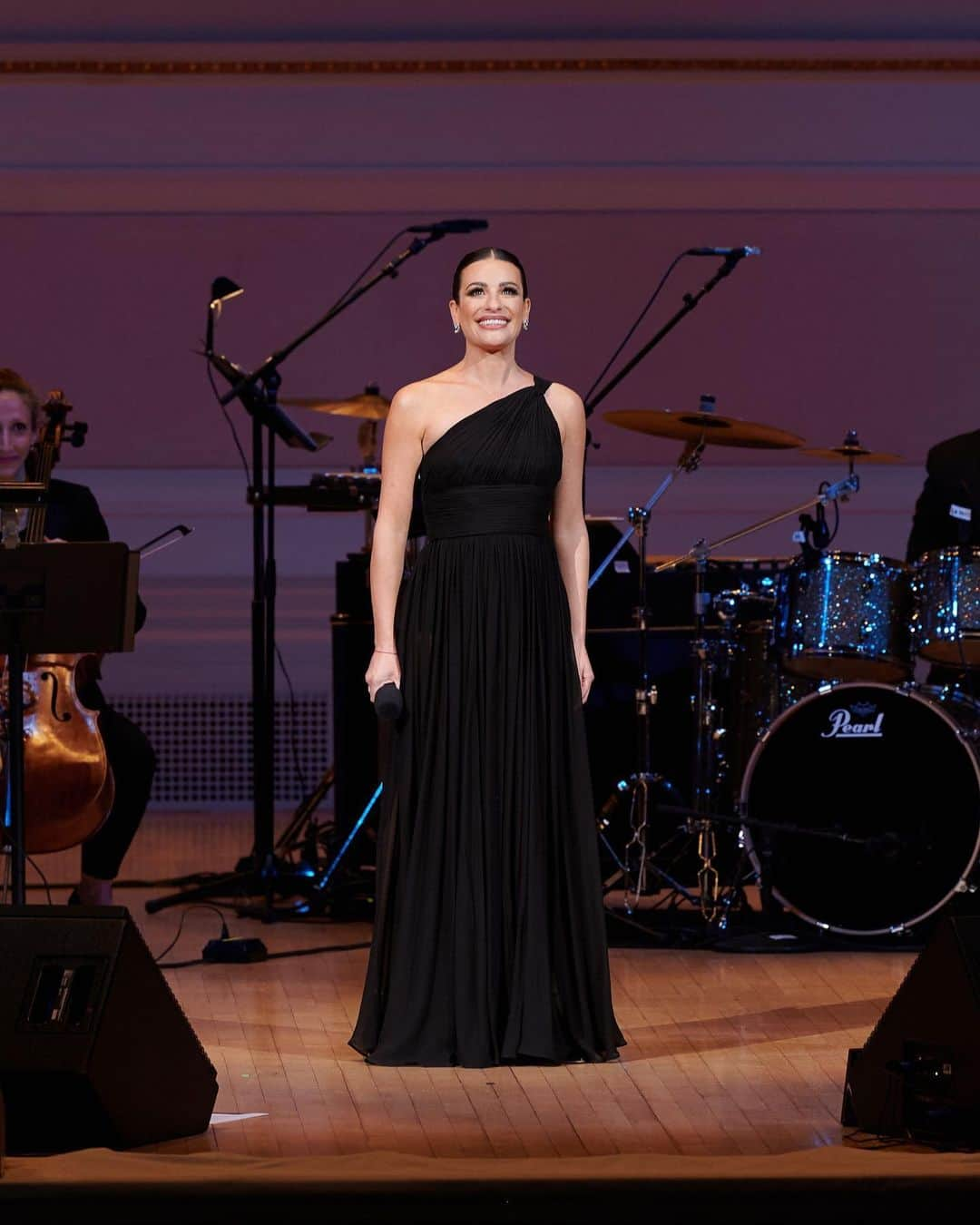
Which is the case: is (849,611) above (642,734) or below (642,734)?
above

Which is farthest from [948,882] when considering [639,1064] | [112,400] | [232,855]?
[112,400]

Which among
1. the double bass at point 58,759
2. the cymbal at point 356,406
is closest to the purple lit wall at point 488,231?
the cymbal at point 356,406

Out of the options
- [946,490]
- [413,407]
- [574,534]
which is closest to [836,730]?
[946,490]

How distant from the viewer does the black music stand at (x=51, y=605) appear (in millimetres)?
3779

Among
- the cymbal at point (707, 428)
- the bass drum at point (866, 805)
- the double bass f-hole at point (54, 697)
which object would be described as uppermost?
the cymbal at point (707, 428)

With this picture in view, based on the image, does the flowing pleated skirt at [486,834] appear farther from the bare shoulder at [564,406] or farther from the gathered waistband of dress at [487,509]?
the bare shoulder at [564,406]

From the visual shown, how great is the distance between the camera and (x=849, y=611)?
16.9 feet

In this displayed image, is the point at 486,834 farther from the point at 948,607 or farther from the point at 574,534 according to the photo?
the point at 948,607

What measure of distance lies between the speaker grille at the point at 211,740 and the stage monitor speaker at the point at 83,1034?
493cm

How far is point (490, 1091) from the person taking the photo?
3604 millimetres

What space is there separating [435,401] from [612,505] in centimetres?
420

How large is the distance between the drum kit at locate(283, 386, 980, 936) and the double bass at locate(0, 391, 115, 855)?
57.4 inches

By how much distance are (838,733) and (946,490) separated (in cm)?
91

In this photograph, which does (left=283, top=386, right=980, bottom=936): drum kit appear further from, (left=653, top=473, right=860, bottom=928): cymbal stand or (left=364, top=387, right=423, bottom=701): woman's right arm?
(left=364, top=387, right=423, bottom=701): woman's right arm
